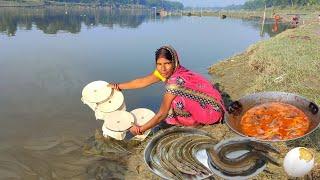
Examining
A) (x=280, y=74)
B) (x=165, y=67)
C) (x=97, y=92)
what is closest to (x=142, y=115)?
(x=97, y=92)

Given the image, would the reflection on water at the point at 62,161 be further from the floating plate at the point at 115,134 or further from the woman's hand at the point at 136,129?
the woman's hand at the point at 136,129

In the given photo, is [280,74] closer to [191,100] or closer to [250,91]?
[250,91]

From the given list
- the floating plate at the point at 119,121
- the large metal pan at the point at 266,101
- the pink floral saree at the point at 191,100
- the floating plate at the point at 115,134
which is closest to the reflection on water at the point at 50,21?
the floating plate at the point at 115,134

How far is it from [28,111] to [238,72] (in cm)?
792

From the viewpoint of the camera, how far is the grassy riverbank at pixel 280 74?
907 centimetres

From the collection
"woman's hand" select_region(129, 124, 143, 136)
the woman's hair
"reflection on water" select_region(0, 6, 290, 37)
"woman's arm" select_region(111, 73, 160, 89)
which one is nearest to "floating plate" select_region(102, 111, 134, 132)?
"woman's hand" select_region(129, 124, 143, 136)

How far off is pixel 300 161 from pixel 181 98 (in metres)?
2.50

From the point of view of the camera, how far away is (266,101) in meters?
6.30

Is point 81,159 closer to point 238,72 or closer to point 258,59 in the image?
point 238,72

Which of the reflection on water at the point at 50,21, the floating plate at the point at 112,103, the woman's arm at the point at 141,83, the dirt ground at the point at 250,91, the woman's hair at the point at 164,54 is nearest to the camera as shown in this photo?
the dirt ground at the point at 250,91

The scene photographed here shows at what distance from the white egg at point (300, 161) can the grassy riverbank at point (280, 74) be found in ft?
2.25

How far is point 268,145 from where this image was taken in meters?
5.98

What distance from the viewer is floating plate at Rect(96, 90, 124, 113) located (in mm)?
7491

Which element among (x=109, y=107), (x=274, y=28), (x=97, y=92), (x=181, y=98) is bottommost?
(x=109, y=107)
